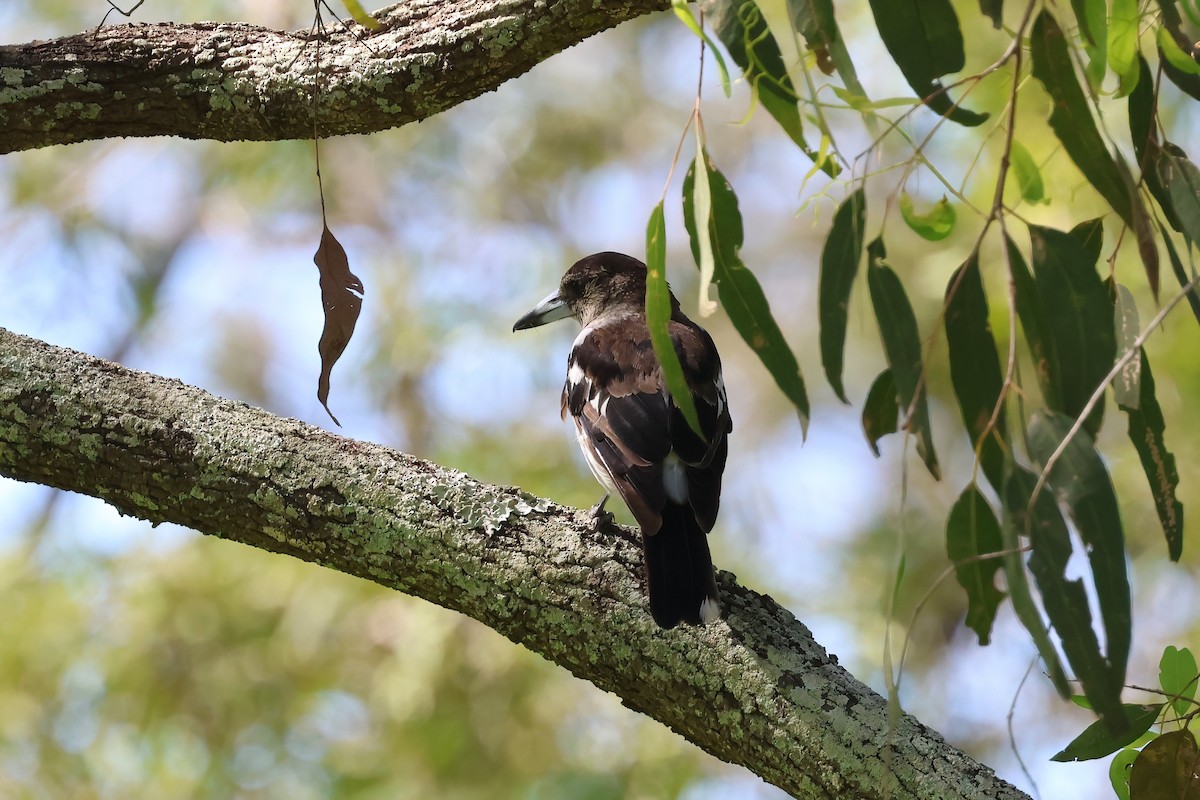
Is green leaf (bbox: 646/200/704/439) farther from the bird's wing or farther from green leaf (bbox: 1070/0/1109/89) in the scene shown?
the bird's wing

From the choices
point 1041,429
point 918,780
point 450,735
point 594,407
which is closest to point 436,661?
point 450,735

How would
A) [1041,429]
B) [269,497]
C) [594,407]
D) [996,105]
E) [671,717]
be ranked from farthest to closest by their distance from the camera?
[996,105] → [594,407] → [269,497] → [671,717] → [1041,429]

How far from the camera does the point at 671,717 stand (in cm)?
255

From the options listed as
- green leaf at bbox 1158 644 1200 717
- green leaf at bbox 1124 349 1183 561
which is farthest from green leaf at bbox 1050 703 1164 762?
green leaf at bbox 1124 349 1183 561

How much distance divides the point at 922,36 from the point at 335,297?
5.18 feet

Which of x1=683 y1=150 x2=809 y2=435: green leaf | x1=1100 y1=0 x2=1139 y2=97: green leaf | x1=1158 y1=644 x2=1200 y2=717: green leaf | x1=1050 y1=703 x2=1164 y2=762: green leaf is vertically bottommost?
x1=1050 y1=703 x2=1164 y2=762: green leaf

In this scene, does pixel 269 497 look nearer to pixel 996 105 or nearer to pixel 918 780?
pixel 918 780

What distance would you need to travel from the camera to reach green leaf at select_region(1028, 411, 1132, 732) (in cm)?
160

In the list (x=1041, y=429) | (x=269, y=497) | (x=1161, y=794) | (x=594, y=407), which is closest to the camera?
(x=1041, y=429)

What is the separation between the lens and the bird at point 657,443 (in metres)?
2.59

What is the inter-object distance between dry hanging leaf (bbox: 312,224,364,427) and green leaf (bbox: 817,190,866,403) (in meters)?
1.31

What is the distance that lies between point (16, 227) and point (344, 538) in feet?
25.1

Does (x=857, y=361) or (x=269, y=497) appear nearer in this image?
(x=269, y=497)

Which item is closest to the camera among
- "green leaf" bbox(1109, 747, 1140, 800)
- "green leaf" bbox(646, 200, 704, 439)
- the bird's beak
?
"green leaf" bbox(646, 200, 704, 439)
